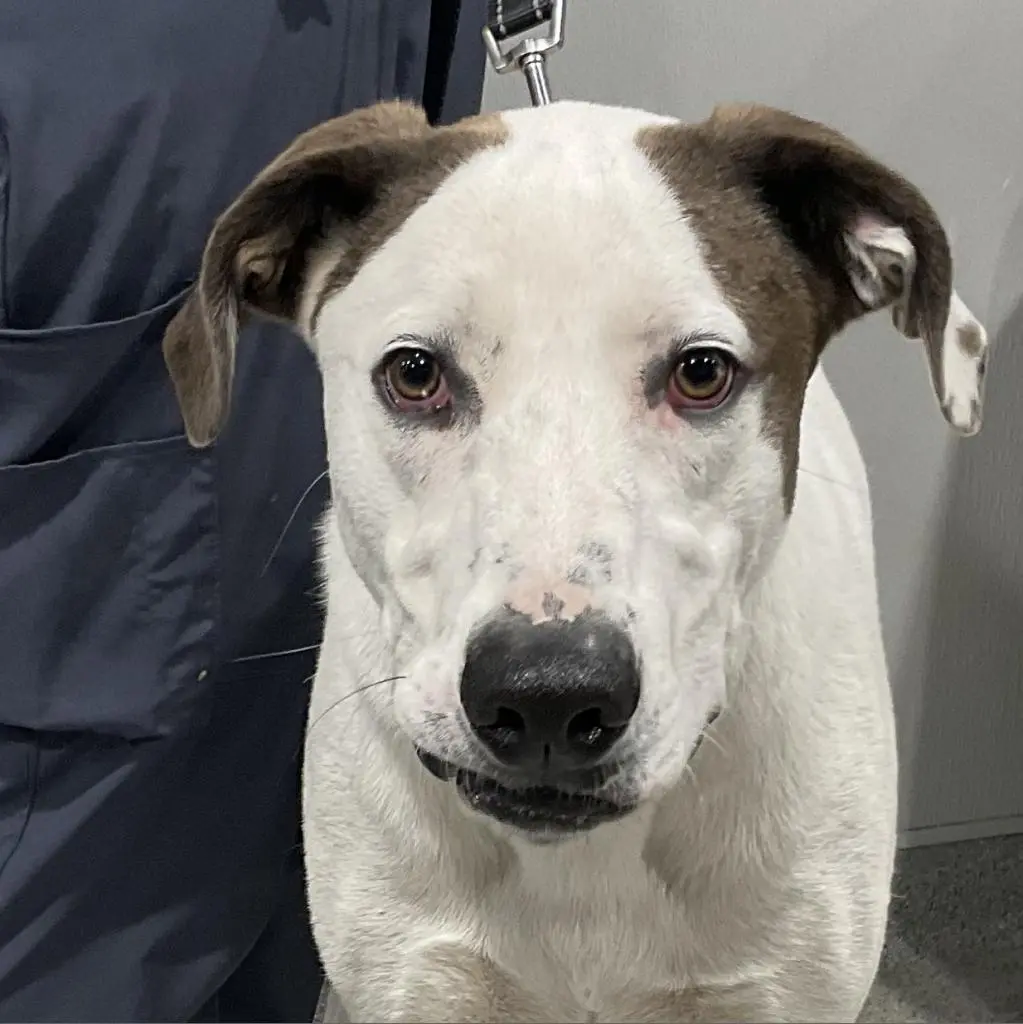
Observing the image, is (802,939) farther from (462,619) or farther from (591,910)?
(462,619)

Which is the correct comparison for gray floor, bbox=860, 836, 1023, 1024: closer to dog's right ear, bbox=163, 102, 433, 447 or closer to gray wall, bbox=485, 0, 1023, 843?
gray wall, bbox=485, 0, 1023, 843

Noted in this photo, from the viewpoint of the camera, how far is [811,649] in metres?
1.26

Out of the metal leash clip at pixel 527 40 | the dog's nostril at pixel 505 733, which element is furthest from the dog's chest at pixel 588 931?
the metal leash clip at pixel 527 40

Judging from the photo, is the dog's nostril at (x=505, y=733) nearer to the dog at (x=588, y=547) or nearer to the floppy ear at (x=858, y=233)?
→ the dog at (x=588, y=547)

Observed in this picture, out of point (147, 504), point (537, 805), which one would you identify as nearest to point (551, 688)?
point (537, 805)

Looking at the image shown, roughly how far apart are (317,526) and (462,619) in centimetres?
64

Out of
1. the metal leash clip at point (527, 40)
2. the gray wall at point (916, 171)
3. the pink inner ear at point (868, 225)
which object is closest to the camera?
the pink inner ear at point (868, 225)

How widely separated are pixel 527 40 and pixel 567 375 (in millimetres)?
636

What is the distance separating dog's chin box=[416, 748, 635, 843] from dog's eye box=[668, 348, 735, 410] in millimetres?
285

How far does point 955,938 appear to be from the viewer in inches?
83.9

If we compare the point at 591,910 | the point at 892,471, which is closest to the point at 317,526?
the point at 591,910

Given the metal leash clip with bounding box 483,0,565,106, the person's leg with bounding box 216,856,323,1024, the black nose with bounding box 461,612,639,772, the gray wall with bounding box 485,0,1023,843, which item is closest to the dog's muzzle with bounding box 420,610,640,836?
the black nose with bounding box 461,612,639,772

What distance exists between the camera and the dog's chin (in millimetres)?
958

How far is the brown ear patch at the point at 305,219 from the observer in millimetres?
1082
